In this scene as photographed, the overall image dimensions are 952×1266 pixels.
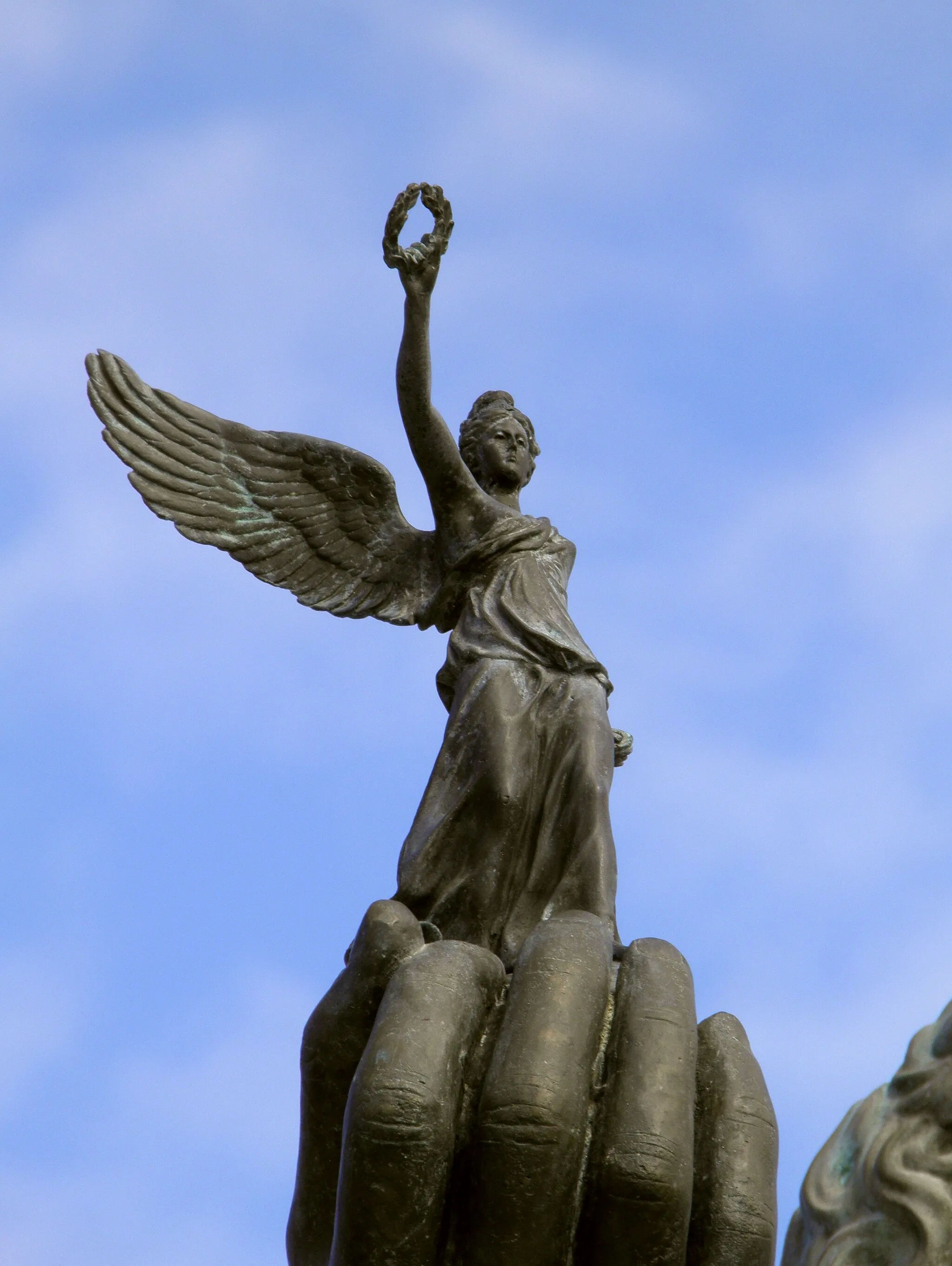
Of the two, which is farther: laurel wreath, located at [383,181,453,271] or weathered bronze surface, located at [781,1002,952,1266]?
laurel wreath, located at [383,181,453,271]

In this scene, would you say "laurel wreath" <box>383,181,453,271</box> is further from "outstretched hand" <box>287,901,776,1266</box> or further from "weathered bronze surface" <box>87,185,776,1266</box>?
"outstretched hand" <box>287,901,776,1266</box>

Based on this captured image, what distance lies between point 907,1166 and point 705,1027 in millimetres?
2083

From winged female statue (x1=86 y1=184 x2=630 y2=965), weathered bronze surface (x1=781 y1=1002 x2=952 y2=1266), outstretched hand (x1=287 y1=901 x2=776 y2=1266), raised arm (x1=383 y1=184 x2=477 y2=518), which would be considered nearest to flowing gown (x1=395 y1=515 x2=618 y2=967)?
winged female statue (x1=86 y1=184 x2=630 y2=965)

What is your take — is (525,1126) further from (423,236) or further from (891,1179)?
(423,236)

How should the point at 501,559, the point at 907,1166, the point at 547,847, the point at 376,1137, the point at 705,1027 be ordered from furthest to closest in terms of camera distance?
1. the point at 501,559
2. the point at 547,847
3. the point at 705,1027
4. the point at 376,1137
5. the point at 907,1166

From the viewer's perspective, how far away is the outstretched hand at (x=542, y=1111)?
7.17 metres

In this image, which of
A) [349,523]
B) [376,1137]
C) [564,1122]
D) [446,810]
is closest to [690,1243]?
[564,1122]

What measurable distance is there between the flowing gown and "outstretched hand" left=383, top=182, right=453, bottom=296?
133 cm

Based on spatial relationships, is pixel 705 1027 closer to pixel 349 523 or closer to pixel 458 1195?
pixel 458 1195

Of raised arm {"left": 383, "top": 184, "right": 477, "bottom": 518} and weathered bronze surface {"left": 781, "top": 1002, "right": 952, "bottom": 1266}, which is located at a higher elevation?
raised arm {"left": 383, "top": 184, "right": 477, "bottom": 518}

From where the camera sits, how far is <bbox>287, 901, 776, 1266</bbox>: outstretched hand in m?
7.17

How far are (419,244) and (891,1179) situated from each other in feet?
16.4

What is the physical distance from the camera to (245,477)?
10.6 m

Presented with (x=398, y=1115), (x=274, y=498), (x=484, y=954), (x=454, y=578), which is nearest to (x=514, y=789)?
(x=484, y=954)
